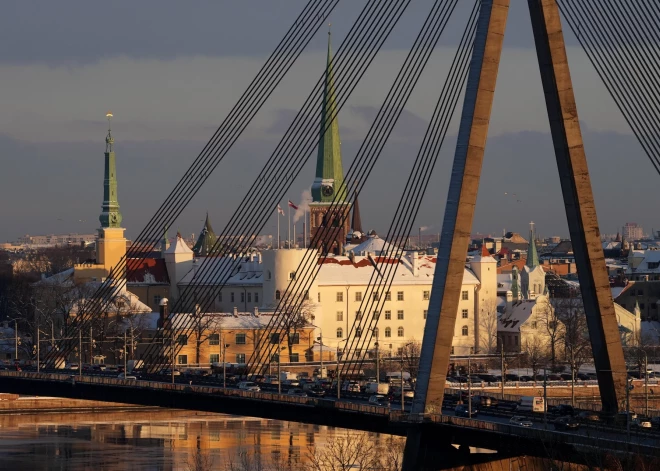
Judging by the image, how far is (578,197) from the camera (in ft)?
131

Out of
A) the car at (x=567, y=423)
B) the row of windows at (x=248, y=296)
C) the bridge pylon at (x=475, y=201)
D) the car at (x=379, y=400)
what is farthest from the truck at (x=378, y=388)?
the row of windows at (x=248, y=296)

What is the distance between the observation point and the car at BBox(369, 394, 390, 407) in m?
49.4

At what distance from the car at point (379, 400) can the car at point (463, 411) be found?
2941 mm

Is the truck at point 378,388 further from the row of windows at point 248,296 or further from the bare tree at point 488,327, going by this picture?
the row of windows at point 248,296

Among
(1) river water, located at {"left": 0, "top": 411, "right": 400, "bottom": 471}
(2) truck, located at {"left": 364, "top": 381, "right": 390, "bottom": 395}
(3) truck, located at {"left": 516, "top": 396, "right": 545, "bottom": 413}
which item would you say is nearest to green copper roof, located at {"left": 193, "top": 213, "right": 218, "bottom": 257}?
(1) river water, located at {"left": 0, "top": 411, "right": 400, "bottom": 471}

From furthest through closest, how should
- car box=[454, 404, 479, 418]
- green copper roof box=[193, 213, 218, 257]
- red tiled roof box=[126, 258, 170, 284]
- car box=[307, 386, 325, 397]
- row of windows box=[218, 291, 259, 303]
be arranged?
green copper roof box=[193, 213, 218, 257], red tiled roof box=[126, 258, 170, 284], row of windows box=[218, 291, 259, 303], car box=[307, 386, 325, 397], car box=[454, 404, 479, 418]

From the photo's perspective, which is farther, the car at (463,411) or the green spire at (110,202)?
the green spire at (110,202)

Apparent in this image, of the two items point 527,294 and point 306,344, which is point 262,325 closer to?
point 306,344

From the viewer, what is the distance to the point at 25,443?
67.8m

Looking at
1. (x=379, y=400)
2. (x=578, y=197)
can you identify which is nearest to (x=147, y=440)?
(x=379, y=400)

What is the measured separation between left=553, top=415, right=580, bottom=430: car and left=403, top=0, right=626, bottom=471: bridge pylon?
32.9 inches

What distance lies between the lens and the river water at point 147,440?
61.0m

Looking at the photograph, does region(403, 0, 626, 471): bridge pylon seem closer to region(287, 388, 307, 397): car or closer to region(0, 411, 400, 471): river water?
region(287, 388, 307, 397): car

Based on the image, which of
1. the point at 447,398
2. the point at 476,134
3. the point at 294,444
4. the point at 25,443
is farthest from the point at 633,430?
the point at 25,443
